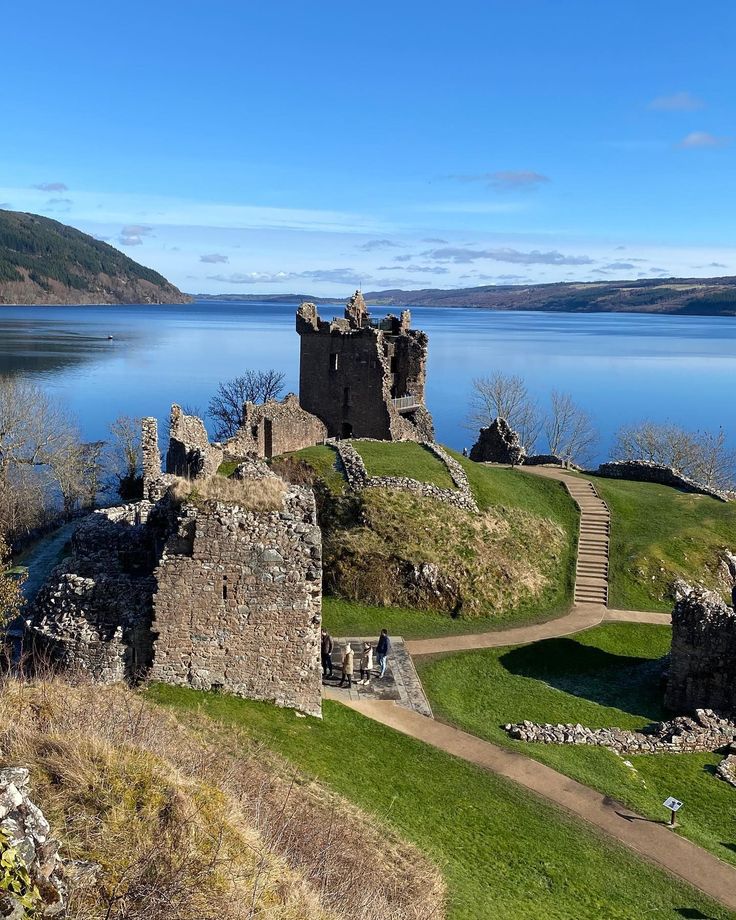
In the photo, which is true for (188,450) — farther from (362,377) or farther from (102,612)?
(362,377)

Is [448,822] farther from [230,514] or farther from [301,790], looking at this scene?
[230,514]

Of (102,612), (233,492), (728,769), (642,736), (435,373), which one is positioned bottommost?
(728,769)

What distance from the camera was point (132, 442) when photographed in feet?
191

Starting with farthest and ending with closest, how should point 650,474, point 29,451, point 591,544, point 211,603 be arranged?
point 29,451 < point 650,474 < point 591,544 < point 211,603

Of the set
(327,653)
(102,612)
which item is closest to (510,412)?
(327,653)

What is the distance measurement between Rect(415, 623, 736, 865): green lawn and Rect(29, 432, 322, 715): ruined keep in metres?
5.70

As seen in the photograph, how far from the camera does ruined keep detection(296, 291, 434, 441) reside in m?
46.1

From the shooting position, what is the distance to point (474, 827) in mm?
13320

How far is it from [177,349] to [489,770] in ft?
535

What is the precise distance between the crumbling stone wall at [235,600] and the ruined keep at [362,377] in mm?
30573

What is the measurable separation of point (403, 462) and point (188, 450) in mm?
9230

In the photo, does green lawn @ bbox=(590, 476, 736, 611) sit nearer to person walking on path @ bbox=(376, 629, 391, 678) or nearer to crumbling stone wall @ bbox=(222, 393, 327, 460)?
person walking on path @ bbox=(376, 629, 391, 678)

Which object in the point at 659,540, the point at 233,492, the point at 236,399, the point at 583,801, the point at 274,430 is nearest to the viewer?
the point at 583,801

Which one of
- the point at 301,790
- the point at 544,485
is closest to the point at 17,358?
the point at 544,485
